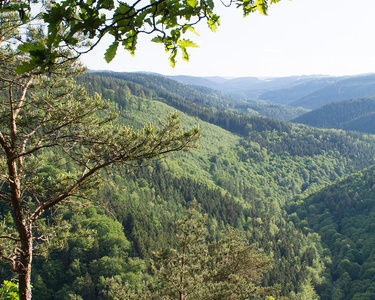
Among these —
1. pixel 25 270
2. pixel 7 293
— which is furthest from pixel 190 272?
pixel 25 270

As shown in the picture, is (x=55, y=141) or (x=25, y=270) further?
(x=55, y=141)

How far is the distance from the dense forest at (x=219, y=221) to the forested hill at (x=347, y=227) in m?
0.38

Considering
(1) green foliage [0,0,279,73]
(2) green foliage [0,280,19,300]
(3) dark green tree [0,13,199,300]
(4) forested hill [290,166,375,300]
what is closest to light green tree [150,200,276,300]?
(3) dark green tree [0,13,199,300]

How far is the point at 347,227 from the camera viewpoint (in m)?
103

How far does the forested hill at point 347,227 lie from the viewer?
70.9 m

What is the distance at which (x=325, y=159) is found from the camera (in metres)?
189

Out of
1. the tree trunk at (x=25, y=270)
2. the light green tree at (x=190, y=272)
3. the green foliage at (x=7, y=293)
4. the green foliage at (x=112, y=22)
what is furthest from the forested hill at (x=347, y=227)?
the green foliage at (x=112, y=22)

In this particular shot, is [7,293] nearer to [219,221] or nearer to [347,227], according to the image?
[219,221]

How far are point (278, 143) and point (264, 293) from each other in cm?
18661

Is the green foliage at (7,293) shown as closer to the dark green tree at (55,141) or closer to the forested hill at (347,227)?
→ the dark green tree at (55,141)

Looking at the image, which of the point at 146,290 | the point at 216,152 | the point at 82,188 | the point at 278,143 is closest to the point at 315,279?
the point at 146,290

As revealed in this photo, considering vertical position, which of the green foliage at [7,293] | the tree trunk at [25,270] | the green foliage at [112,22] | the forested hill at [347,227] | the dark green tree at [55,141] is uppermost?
the green foliage at [112,22]

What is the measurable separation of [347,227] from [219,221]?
163ft

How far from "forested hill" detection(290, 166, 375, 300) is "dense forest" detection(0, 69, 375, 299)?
1.25 feet
